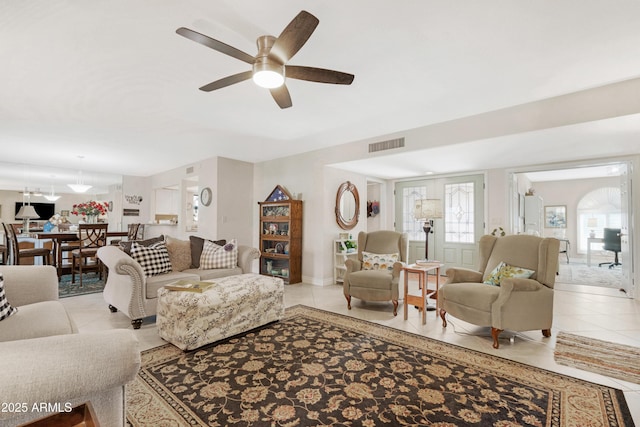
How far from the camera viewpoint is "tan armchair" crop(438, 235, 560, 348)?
2.64m

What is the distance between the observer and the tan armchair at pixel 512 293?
2.64 m

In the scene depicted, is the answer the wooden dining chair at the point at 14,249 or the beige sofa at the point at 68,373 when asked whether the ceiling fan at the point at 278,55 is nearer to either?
the beige sofa at the point at 68,373

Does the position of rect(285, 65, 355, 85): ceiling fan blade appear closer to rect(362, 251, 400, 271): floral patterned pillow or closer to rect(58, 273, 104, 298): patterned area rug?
rect(362, 251, 400, 271): floral patterned pillow

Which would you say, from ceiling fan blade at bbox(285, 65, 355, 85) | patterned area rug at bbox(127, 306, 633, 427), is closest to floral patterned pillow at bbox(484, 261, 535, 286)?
patterned area rug at bbox(127, 306, 633, 427)

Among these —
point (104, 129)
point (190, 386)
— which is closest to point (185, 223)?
point (104, 129)

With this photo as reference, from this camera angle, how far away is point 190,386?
1968mm

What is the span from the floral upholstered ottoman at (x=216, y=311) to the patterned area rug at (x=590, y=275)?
18.0ft

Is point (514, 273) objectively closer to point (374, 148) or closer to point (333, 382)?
point (333, 382)

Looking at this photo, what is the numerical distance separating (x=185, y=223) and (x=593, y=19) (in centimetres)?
723

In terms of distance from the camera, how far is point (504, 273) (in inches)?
118

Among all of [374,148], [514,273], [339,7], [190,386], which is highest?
[339,7]

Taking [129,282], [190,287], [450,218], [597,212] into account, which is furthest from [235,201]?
[597,212]

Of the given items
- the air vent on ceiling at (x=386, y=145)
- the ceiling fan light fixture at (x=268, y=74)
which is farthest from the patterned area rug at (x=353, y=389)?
the air vent on ceiling at (x=386, y=145)

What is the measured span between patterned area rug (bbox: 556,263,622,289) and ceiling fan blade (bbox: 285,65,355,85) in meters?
5.70
